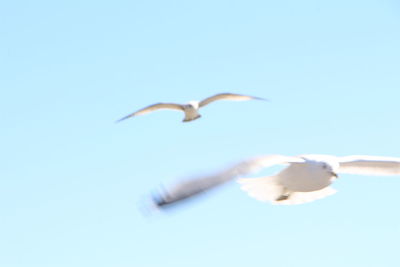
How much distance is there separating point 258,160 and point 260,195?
1.44m

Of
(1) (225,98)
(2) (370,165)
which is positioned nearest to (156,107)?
(1) (225,98)

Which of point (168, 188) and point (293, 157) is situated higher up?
point (168, 188)

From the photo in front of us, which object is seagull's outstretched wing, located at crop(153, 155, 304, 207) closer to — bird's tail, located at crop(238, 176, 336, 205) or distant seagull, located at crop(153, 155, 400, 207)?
distant seagull, located at crop(153, 155, 400, 207)

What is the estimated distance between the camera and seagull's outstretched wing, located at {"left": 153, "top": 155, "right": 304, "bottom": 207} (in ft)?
15.3

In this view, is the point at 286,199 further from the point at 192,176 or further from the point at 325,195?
the point at 192,176

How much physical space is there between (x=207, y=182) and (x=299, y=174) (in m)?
2.18

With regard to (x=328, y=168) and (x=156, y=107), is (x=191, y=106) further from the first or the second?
(x=328, y=168)

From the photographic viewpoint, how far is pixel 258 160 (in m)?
6.21

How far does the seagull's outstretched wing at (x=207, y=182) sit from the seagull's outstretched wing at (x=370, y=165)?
201 cm

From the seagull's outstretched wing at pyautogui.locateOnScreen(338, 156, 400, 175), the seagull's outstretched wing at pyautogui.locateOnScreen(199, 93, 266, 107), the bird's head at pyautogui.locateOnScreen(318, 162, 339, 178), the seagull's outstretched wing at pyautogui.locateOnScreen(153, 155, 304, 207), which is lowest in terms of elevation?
the seagull's outstretched wing at pyautogui.locateOnScreen(199, 93, 266, 107)

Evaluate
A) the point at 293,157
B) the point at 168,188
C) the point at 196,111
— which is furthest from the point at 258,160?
the point at 196,111

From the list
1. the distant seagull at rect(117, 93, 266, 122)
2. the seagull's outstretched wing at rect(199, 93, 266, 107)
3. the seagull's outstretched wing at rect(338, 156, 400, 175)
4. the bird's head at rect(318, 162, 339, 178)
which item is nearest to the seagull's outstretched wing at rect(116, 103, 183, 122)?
the distant seagull at rect(117, 93, 266, 122)

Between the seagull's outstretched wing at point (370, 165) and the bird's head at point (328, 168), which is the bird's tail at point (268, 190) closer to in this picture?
the bird's head at point (328, 168)

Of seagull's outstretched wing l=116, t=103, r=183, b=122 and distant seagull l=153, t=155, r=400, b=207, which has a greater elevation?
distant seagull l=153, t=155, r=400, b=207
